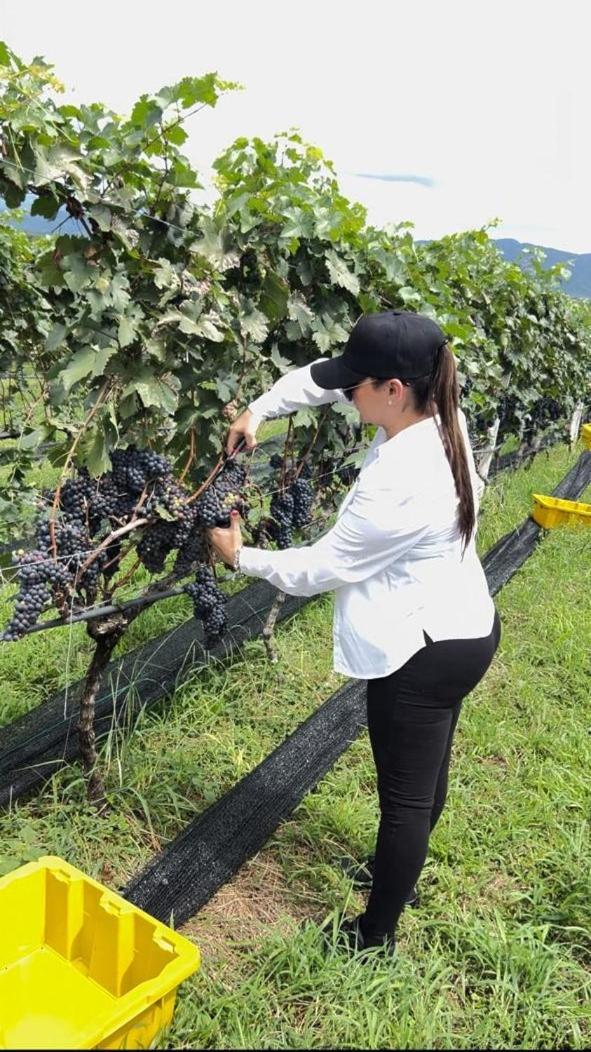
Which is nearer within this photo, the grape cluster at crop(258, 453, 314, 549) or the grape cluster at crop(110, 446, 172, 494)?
the grape cluster at crop(110, 446, 172, 494)

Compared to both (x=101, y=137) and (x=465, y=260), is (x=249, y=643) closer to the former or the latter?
(x=101, y=137)

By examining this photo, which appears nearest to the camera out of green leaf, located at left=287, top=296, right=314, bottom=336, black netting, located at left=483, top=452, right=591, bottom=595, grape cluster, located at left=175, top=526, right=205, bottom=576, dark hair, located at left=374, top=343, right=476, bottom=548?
dark hair, located at left=374, top=343, right=476, bottom=548

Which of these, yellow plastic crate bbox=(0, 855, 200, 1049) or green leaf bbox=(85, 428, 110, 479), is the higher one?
green leaf bbox=(85, 428, 110, 479)

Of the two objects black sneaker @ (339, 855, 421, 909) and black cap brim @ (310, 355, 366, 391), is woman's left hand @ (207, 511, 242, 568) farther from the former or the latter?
black sneaker @ (339, 855, 421, 909)

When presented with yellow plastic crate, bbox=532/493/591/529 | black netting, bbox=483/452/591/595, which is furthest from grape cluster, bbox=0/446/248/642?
yellow plastic crate, bbox=532/493/591/529

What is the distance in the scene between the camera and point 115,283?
7.16ft

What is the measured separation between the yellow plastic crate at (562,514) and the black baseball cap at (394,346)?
15.3 ft

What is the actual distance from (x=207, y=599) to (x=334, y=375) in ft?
2.87

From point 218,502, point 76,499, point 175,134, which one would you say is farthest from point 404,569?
point 175,134

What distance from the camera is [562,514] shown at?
243 inches

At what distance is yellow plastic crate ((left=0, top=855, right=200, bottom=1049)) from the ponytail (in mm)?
1162

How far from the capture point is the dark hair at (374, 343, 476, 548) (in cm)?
182

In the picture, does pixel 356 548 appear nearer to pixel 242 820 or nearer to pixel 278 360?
pixel 242 820

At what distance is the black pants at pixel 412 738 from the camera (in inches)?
73.9
